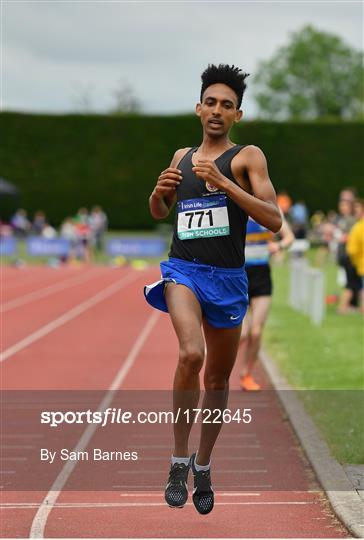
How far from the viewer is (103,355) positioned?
43.2 ft

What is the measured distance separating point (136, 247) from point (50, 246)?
2.77 m

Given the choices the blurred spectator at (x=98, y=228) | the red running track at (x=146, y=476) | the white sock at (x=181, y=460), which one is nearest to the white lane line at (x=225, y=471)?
the red running track at (x=146, y=476)

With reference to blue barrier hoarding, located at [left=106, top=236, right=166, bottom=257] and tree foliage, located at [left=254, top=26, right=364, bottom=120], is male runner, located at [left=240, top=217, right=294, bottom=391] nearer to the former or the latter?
blue barrier hoarding, located at [left=106, top=236, right=166, bottom=257]

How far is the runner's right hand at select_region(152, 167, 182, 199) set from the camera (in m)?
5.53

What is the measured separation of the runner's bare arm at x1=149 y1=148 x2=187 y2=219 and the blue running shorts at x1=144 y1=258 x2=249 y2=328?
0.27 meters

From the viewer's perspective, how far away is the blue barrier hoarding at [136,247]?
35875mm

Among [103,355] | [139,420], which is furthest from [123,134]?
[139,420]

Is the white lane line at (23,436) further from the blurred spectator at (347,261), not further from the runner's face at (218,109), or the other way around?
the blurred spectator at (347,261)

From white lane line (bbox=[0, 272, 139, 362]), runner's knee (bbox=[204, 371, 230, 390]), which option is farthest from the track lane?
runner's knee (bbox=[204, 371, 230, 390])

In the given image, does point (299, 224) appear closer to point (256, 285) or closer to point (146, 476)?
point (256, 285)

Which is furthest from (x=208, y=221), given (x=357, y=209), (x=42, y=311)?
(x=42, y=311)

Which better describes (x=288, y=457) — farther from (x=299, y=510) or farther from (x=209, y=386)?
(x=209, y=386)

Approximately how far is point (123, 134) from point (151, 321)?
29.6m

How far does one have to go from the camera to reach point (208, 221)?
18.0 ft
